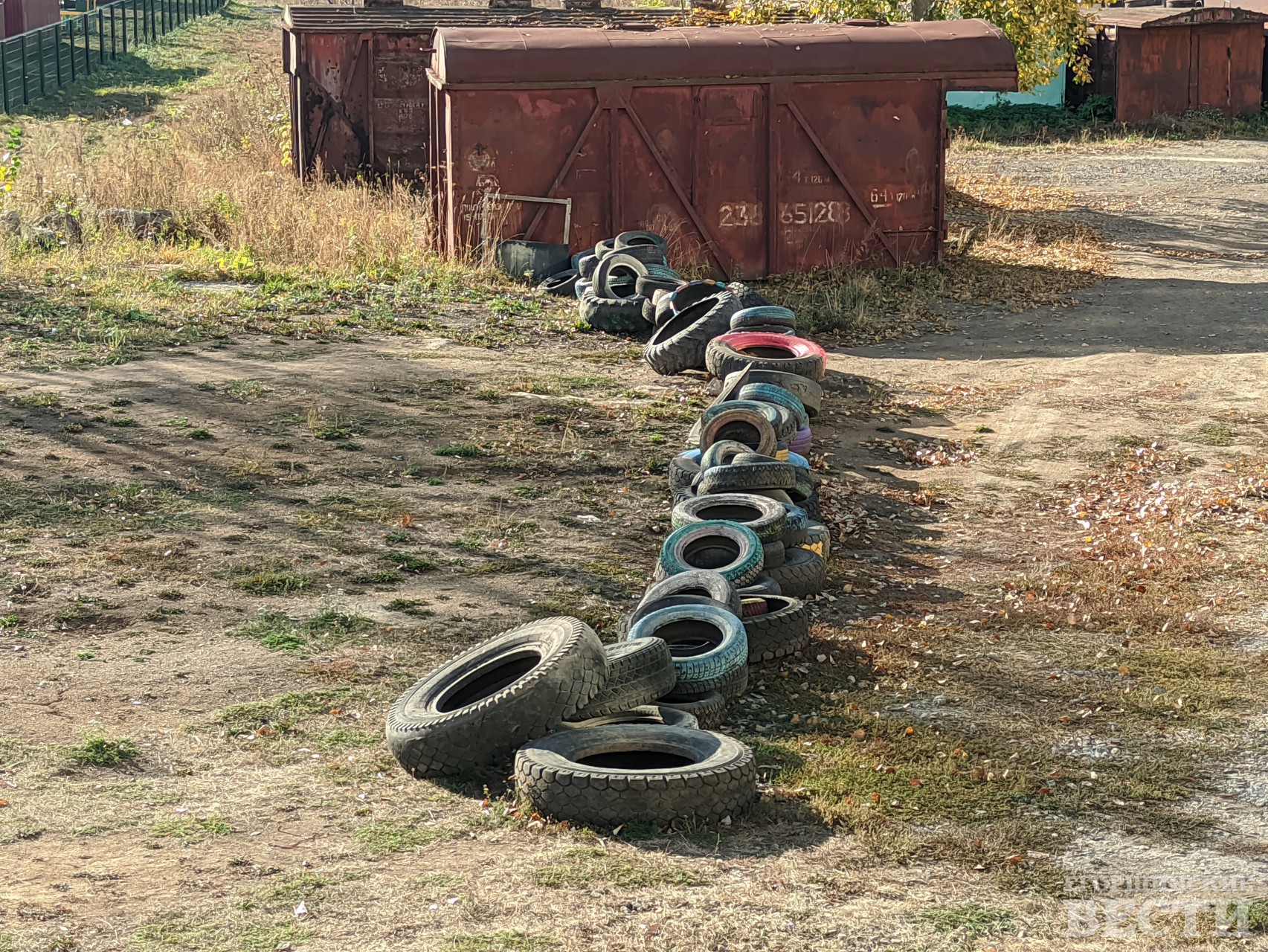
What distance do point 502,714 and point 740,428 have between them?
15.2 ft

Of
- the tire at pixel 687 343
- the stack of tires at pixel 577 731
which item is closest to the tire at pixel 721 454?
the stack of tires at pixel 577 731

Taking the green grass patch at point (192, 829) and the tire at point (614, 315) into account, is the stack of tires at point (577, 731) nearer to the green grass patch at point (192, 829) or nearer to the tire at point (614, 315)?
the green grass patch at point (192, 829)

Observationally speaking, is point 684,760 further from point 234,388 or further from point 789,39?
point 789,39

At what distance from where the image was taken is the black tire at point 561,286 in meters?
16.0

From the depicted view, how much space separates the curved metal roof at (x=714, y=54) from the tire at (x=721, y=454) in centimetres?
806

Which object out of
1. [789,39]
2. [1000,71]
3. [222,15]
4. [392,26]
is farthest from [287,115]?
[222,15]

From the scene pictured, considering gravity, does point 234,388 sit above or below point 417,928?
above

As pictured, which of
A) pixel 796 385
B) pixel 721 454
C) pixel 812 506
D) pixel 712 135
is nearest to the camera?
pixel 812 506

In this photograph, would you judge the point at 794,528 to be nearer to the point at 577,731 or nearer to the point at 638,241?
the point at 577,731

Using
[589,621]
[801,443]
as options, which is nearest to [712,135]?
[801,443]

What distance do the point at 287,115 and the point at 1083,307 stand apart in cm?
1553

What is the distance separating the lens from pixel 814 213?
17062 mm

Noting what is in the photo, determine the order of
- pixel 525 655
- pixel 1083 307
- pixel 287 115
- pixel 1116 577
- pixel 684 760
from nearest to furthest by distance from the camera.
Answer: pixel 684 760 → pixel 525 655 → pixel 1116 577 → pixel 1083 307 → pixel 287 115

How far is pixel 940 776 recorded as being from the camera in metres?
5.83
